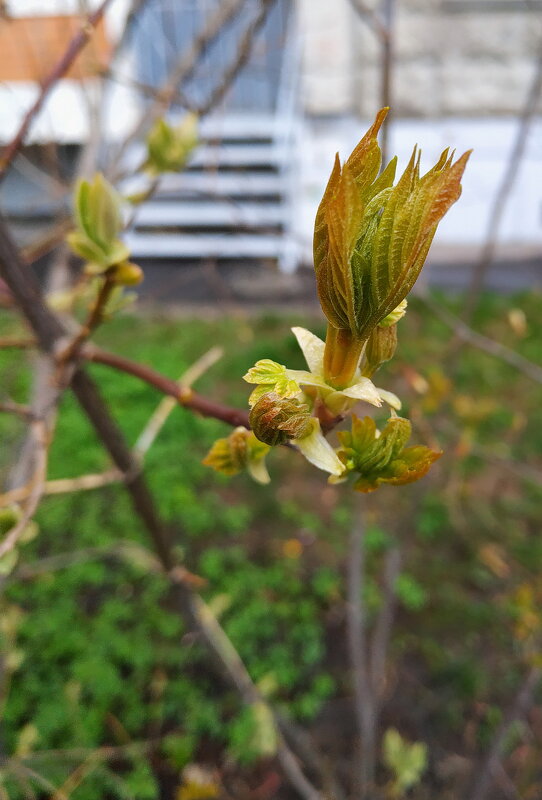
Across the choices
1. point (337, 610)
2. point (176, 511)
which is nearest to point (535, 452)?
point (337, 610)

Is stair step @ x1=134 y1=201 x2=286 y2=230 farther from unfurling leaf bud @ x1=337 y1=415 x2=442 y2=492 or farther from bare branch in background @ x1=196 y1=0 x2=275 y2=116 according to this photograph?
unfurling leaf bud @ x1=337 y1=415 x2=442 y2=492

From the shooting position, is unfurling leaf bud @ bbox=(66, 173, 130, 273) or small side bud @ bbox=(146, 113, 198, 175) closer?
unfurling leaf bud @ bbox=(66, 173, 130, 273)

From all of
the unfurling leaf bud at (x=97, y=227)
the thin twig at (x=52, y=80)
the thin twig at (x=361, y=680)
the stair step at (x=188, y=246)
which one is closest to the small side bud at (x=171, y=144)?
the thin twig at (x=52, y=80)

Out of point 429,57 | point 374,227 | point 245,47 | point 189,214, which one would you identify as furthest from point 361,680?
Answer: point 429,57

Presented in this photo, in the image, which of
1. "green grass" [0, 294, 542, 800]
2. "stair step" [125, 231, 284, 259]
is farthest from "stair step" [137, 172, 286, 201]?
"green grass" [0, 294, 542, 800]

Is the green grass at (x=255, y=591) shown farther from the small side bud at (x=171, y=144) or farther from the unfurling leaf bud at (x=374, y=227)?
the unfurling leaf bud at (x=374, y=227)
